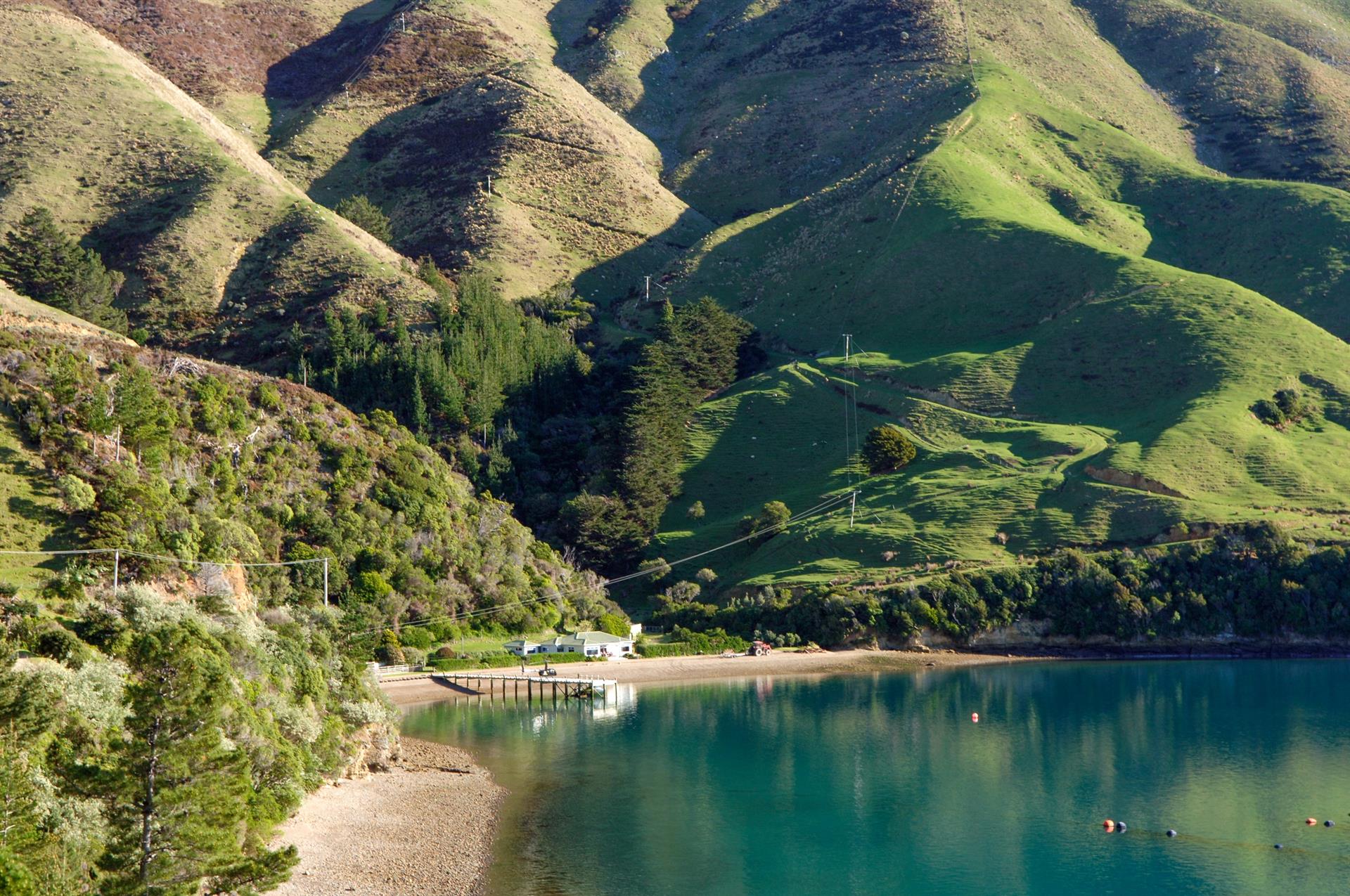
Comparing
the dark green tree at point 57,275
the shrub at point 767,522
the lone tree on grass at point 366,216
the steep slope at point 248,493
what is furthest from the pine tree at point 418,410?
the lone tree on grass at point 366,216

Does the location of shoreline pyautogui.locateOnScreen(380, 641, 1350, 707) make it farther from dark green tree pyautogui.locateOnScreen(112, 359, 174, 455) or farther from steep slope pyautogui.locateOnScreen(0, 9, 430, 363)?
steep slope pyautogui.locateOnScreen(0, 9, 430, 363)

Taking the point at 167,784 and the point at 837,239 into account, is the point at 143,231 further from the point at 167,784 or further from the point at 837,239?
the point at 167,784

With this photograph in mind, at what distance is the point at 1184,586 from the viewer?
90188 mm

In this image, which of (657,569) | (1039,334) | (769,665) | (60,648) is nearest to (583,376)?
(657,569)

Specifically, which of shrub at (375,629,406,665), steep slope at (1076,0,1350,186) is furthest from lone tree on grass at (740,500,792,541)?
steep slope at (1076,0,1350,186)

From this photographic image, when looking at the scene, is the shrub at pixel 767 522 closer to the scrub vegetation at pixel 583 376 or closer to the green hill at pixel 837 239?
the scrub vegetation at pixel 583 376

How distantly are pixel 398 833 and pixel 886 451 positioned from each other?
70.8 metres

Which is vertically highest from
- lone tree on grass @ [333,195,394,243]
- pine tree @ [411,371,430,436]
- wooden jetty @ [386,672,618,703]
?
lone tree on grass @ [333,195,394,243]

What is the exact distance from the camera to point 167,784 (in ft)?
93.9

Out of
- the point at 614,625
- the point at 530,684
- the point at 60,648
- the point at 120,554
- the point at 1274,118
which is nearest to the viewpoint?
the point at 60,648

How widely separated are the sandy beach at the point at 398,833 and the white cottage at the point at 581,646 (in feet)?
95.6

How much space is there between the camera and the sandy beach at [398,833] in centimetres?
3900

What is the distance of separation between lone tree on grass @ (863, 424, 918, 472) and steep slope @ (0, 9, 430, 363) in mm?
48976

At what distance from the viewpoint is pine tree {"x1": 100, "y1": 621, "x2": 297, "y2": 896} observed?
2822cm
